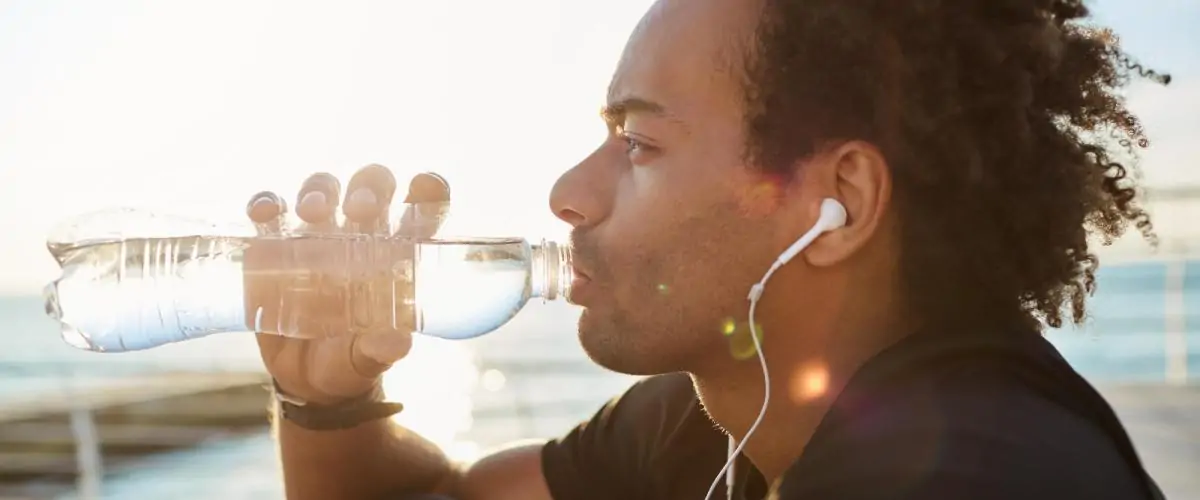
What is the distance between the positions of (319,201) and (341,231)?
0.05 meters

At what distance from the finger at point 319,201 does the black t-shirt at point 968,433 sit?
0.65m

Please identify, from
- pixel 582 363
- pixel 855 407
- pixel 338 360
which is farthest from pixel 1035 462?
pixel 582 363

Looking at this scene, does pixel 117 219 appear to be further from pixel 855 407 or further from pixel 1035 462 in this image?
pixel 1035 462

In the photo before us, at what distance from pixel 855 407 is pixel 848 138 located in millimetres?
304

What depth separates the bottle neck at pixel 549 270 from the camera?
115 cm

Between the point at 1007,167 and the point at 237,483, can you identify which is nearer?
the point at 1007,167

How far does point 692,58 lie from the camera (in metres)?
1.00

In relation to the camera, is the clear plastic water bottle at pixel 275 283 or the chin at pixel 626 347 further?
the clear plastic water bottle at pixel 275 283

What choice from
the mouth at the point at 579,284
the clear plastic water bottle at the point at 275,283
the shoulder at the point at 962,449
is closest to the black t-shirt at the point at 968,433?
the shoulder at the point at 962,449

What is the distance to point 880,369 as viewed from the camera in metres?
0.79

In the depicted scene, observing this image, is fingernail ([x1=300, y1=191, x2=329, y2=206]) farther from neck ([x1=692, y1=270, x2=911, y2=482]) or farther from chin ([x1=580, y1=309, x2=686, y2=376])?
neck ([x1=692, y1=270, x2=911, y2=482])

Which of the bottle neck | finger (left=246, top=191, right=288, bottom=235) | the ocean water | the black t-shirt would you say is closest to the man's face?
the bottle neck

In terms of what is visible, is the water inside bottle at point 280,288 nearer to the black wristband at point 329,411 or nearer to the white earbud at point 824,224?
the black wristband at point 329,411

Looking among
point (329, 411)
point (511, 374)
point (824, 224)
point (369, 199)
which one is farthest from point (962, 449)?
point (511, 374)
